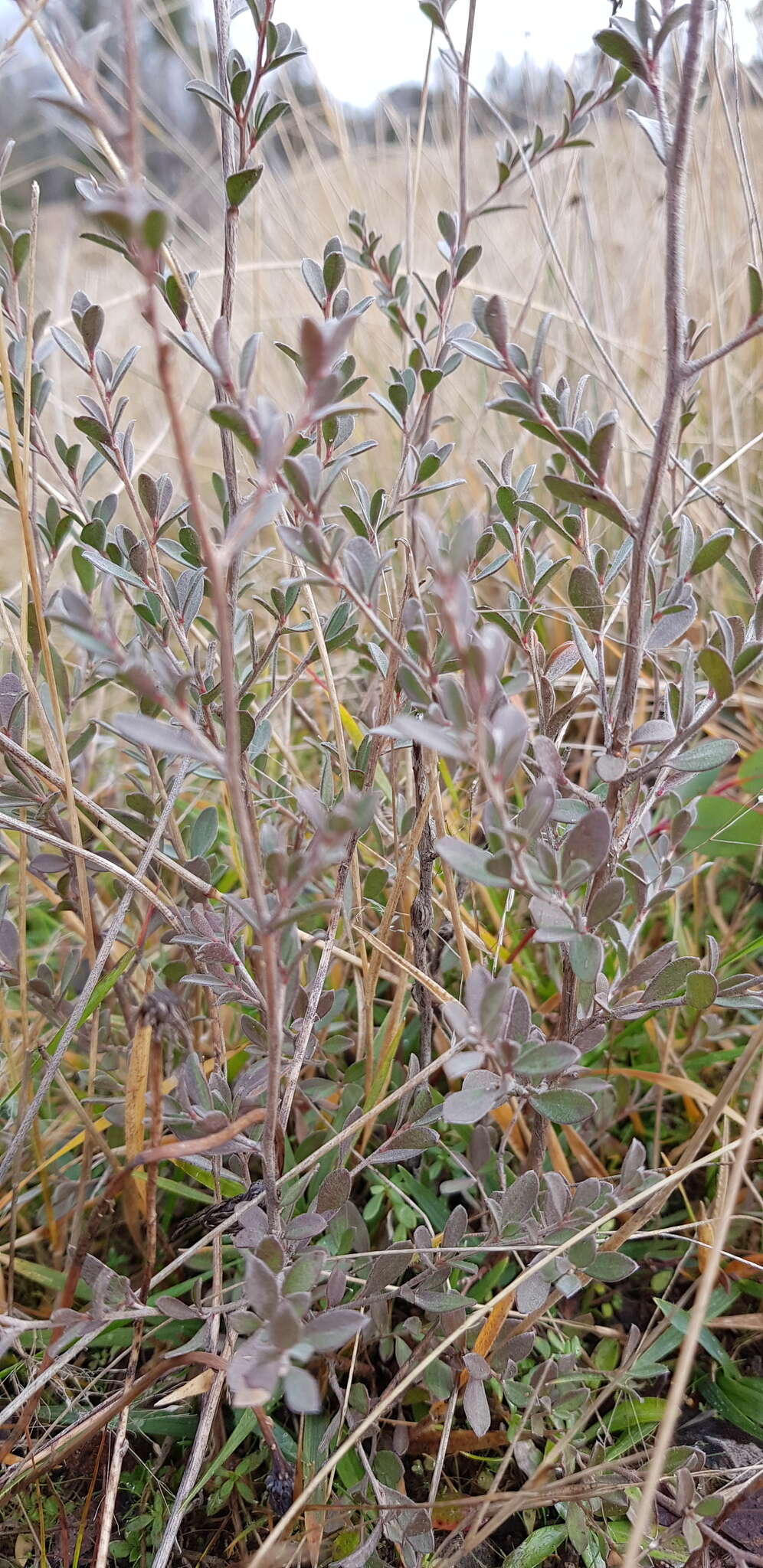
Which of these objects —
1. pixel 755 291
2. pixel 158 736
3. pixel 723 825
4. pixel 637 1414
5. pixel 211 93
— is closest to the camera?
pixel 158 736

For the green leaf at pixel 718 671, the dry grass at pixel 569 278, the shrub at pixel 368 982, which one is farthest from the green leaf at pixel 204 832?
the dry grass at pixel 569 278

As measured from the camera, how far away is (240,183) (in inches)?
24.1

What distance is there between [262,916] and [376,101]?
8.90 ft

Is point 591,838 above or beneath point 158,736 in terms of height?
beneath

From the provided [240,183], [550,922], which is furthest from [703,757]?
[240,183]

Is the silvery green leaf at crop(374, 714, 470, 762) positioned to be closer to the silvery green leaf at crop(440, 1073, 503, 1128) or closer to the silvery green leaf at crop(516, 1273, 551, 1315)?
the silvery green leaf at crop(440, 1073, 503, 1128)

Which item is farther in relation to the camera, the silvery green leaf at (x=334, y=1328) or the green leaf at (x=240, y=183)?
the green leaf at (x=240, y=183)

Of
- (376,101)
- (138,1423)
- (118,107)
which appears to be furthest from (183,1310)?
(376,101)

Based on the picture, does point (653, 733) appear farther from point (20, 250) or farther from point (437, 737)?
point (20, 250)

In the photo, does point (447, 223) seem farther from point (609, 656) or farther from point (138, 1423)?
point (138, 1423)

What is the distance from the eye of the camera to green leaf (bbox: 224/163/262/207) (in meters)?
0.60

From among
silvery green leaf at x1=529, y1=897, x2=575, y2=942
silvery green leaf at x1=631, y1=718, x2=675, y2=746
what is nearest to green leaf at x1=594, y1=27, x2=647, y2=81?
silvery green leaf at x1=631, y1=718, x2=675, y2=746

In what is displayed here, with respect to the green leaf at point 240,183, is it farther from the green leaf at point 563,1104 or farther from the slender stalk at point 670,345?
the green leaf at point 563,1104

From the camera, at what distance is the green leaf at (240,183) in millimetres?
597
